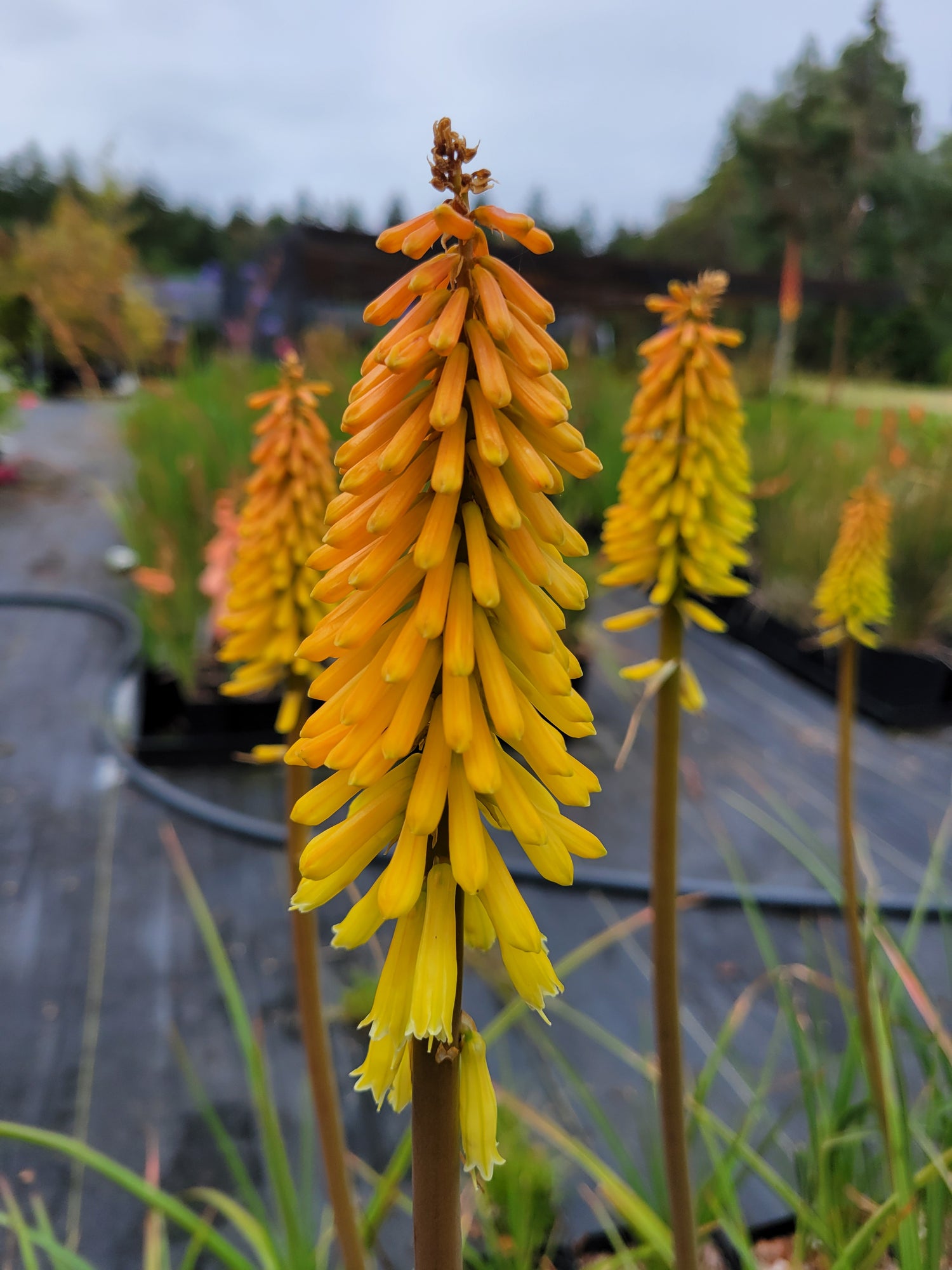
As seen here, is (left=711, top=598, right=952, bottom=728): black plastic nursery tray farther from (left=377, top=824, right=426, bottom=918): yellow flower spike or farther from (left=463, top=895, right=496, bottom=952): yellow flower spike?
(left=377, top=824, right=426, bottom=918): yellow flower spike

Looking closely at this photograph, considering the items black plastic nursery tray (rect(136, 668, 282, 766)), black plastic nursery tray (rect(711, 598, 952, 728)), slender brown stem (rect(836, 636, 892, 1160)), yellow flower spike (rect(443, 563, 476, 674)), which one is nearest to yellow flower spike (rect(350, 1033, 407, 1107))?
yellow flower spike (rect(443, 563, 476, 674))

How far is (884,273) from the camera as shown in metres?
13.6

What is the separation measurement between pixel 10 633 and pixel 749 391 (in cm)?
1044

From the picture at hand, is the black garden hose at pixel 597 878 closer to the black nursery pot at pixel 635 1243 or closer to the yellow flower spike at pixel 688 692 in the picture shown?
the black nursery pot at pixel 635 1243

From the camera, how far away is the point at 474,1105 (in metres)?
0.85

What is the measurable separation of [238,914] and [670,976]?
2.59 meters

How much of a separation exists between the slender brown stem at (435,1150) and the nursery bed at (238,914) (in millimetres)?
1816

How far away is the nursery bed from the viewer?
273 centimetres

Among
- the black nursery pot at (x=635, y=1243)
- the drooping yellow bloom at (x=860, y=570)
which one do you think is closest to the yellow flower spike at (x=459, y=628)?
the drooping yellow bloom at (x=860, y=570)

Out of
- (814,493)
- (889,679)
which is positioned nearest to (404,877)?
(889,679)

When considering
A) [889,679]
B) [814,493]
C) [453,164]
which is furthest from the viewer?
[814,493]

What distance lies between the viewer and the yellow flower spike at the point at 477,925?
926 mm

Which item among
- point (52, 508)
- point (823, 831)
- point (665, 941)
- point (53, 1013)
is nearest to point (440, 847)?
point (665, 941)

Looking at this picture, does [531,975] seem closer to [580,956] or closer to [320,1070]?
[320,1070]
